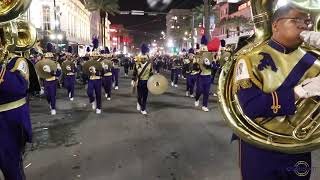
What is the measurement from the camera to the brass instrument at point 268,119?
2.82 m

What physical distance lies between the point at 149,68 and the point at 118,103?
3238mm

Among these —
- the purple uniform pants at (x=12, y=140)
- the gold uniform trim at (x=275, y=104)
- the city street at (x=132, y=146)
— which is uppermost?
the gold uniform trim at (x=275, y=104)

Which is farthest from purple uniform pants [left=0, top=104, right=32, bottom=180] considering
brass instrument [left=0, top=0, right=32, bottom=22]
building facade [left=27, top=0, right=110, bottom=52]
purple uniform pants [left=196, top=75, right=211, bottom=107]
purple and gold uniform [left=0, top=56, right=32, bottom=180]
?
building facade [left=27, top=0, right=110, bottom=52]

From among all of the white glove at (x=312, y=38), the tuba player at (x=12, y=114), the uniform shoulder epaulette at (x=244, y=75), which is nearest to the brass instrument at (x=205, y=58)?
the tuba player at (x=12, y=114)

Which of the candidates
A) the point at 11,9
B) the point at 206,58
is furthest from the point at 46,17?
the point at 11,9

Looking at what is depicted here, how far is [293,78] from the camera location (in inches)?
116

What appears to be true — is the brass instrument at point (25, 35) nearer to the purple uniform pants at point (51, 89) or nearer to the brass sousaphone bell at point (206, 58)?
the purple uniform pants at point (51, 89)

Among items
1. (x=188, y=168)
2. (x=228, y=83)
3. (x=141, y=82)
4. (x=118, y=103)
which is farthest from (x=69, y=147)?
(x=118, y=103)

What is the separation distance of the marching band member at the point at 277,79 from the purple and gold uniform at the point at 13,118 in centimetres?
232

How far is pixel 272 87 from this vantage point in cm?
294

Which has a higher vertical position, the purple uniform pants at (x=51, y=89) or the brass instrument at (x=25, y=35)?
the brass instrument at (x=25, y=35)

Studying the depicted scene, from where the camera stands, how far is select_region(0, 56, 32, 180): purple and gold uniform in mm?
4199

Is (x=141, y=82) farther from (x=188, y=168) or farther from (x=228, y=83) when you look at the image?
(x=228, y=83)

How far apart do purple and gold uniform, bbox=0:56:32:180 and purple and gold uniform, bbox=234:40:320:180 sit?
7.59ft
